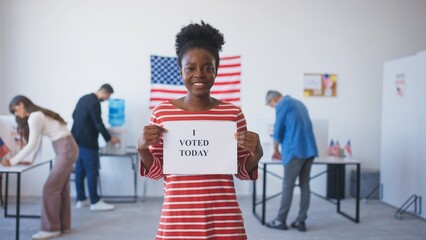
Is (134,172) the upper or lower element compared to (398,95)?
lower

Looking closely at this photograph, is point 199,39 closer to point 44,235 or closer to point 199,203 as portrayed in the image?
point 199,203

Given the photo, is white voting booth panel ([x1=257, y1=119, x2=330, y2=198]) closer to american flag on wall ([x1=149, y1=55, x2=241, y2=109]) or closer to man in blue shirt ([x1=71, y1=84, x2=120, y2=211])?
american flag on wall ([x1=149, y1=55, x2=241, y2=109])

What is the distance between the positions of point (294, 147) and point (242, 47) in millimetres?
2317

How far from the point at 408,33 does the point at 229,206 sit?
606 centimetres

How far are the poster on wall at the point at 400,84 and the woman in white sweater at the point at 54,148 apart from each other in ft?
13.4

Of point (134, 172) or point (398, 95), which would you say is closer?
point (398, 95)

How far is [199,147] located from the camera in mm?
1280

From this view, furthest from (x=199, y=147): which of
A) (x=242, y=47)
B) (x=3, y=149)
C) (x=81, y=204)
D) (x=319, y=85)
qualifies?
(x=319, y=85)

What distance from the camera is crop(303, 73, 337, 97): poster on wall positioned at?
614cm

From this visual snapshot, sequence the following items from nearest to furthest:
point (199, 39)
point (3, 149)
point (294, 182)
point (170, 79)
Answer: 1. point (199, 39)
2. point (3, 149)
3. point (294, 182)
4. point (170, 79)

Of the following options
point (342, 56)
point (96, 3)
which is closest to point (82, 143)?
point (96, 3)

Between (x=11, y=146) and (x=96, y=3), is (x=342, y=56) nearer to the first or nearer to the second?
(x=96, y=3)

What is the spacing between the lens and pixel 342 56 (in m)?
6.22

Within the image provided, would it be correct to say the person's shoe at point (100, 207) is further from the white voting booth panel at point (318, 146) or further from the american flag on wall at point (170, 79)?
the white voting booth panel at point (318, 146)
